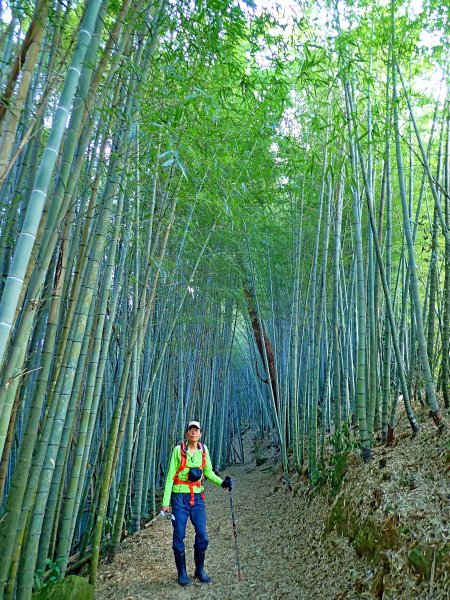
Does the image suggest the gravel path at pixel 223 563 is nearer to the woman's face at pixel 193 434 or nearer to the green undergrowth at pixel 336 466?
the green undergrowth at pixel 336 466

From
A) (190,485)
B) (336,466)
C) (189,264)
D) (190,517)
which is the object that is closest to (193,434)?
(190,485)

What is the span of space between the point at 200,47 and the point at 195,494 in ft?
9.68

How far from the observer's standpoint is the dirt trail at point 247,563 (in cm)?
266

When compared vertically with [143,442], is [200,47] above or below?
above

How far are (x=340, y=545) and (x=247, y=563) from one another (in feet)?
3.15

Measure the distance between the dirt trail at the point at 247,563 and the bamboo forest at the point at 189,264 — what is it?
0.9 inches

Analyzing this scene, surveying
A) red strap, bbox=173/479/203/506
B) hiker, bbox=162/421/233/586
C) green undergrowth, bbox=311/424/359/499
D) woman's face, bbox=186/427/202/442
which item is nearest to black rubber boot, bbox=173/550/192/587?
hiker, bbox=162/421/233/586

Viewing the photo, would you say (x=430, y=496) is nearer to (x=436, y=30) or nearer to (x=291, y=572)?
(x=291, y=572)

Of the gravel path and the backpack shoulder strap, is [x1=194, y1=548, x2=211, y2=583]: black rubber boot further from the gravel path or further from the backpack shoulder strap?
the backpack shoulder strap

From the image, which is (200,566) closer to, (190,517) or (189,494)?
(190,517)

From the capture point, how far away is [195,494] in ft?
9.86

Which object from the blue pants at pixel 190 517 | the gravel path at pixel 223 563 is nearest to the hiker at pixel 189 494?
the blue pants at pixel 190 517

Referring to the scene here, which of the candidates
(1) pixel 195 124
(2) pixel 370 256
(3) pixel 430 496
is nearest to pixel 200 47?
(1) pixel 195 124

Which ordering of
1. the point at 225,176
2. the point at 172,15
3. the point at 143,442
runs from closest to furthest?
the point at 172,15
the point at 225,176
the point at 143,442
